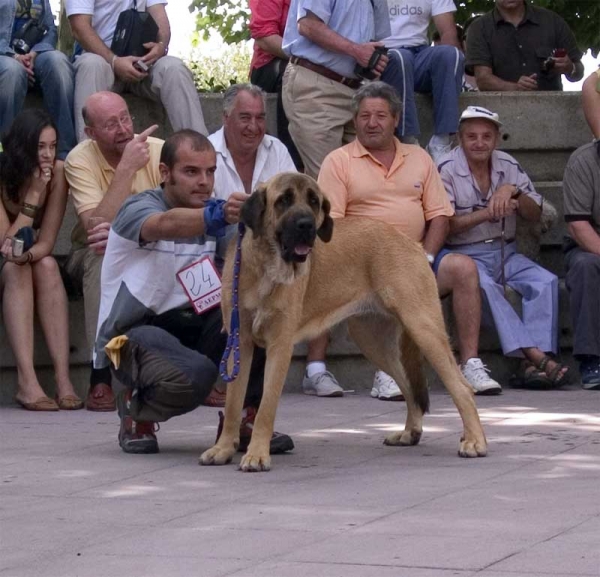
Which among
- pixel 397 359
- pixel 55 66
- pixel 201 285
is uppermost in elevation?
pixel 55 66

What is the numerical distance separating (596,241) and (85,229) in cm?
366

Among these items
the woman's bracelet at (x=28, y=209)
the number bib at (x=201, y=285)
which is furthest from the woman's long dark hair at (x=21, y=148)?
the number bib at (x=201, y=285)

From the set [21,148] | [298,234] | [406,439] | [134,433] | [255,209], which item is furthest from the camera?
[21,148]

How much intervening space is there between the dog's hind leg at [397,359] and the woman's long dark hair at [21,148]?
2.96m

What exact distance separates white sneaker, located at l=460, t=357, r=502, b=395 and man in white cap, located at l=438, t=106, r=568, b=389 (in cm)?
33

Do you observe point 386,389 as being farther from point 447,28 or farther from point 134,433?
point 447,28

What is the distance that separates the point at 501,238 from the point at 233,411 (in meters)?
4.02

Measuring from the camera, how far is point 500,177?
10789 millimetres

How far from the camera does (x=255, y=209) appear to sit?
6758 millimetres

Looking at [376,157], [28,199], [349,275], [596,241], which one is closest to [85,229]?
[28,199]

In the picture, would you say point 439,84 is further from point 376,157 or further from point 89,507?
point 89,507

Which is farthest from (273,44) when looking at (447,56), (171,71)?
(447,56)

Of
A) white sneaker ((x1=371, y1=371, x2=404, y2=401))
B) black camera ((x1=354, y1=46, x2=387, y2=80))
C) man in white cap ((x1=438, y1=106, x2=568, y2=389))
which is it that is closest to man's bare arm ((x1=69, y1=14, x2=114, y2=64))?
black camera ((x1=354, y1=46, x2=387, y2=80))

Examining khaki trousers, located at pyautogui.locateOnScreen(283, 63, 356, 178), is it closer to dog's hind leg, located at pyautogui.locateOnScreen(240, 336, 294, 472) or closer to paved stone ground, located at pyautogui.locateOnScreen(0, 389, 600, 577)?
paved stone ground, located at pyautogui.locateOnScreen(0, 389, 600, 577)
